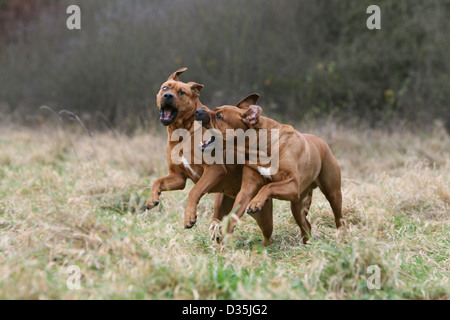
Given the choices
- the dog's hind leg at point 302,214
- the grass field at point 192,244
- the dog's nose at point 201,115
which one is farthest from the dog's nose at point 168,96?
the dog's hind leg at point 302,214

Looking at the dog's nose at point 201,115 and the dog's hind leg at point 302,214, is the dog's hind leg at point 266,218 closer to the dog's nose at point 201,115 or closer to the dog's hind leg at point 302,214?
the dog's hind leg at point 302,214

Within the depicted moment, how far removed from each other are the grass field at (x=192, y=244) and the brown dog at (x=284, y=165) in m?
0.41

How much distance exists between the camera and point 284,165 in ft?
15.7

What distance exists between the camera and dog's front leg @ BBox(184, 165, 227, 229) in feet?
15.6

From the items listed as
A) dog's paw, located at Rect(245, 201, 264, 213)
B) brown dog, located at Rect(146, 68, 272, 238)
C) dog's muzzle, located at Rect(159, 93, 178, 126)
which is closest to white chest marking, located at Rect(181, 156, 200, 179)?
brown dog, located at Rect(146, 68, 272, 238)

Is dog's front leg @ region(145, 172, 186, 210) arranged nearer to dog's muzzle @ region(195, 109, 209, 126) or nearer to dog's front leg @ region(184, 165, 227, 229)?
dog's front leg @ region(184, 165, 227, 229)

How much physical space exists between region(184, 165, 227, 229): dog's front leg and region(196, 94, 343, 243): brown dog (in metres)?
0.25

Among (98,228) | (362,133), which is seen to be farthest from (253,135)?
(362,133)

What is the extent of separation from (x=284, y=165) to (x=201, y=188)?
79 centimetres

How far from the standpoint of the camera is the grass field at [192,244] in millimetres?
3664

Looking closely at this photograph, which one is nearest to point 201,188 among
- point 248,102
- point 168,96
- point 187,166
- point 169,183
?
point 187,166
